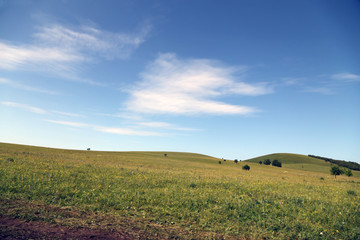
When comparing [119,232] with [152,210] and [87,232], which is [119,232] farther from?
[152,210]

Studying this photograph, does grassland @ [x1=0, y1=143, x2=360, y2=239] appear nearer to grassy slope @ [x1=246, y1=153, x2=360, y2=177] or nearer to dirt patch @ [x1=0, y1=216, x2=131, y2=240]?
dirt patch @ [x1=0, y1=216, x2=131, y2=240]

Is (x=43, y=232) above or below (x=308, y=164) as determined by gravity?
above

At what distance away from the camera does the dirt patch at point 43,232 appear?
6.23 m

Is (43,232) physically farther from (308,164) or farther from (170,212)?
(308,164)

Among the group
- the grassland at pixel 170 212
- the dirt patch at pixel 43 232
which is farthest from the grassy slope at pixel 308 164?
the dirt patch at pixel 43 232

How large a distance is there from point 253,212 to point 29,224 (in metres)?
9.45

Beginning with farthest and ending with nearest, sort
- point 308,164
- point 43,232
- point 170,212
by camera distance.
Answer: point 308,164, point 170,212, point 43,232

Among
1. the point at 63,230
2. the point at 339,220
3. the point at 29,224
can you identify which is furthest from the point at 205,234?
the point at 339,220

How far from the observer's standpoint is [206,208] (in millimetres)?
10125

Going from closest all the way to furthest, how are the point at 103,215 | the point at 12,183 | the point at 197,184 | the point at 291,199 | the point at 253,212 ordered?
the point at 103,215 < the point at 253,212 < the point at 12,183 < the point at 291,199 < the point at 197,184

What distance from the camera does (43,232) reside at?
254 inches

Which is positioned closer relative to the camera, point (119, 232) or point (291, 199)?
point (119, 232)

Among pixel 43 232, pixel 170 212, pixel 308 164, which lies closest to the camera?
pixel 43 232

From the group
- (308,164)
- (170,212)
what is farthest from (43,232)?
(308,164)
